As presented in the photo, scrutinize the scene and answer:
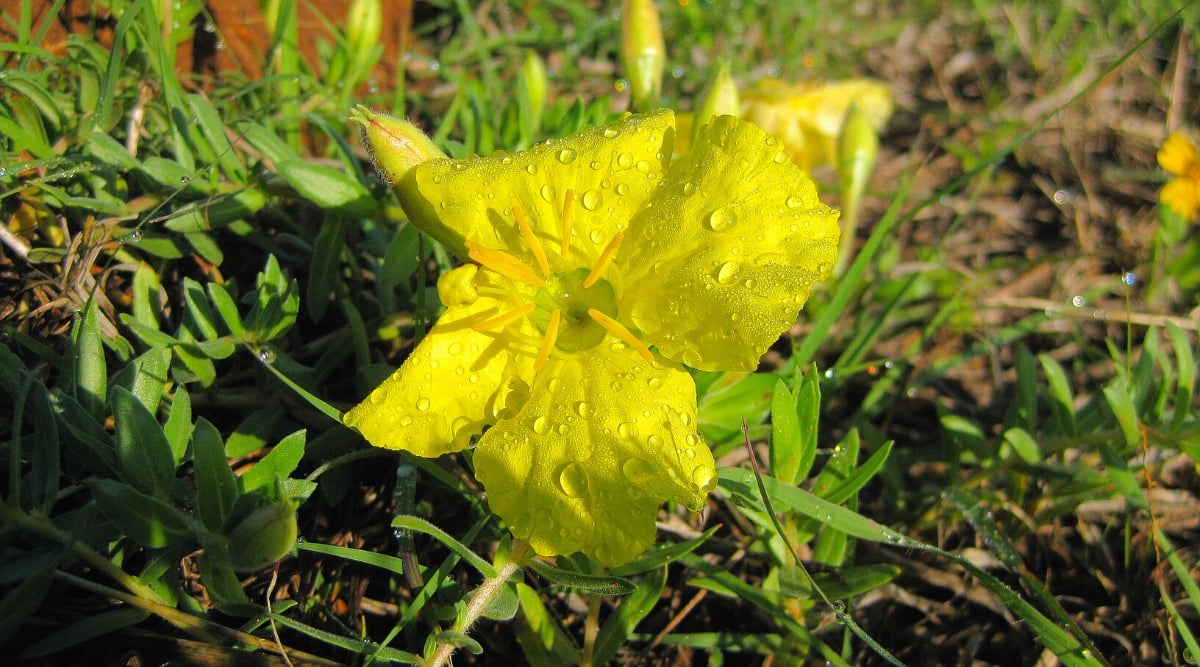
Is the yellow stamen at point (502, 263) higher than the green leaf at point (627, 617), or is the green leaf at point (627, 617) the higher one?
the yellow stamen at point (502, 263)

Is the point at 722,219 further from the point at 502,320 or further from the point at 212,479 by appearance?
the point at 212,479

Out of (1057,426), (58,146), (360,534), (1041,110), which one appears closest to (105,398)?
(360,534)

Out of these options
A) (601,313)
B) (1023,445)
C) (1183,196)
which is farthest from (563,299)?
(1183,196)

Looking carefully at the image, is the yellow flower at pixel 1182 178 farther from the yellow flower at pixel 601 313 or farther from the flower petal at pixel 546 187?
the flower petal at pixel 546 187

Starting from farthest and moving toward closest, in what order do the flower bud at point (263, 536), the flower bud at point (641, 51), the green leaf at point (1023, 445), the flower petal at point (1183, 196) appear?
the flower petal at point (1183, 196) → the flower bud at point (641, 51) → the green leaf at point (1023, 445) → the flower bud at point (263, 536)

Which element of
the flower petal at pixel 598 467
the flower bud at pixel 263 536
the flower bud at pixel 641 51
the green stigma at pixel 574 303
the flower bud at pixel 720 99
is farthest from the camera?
the flower bud at pixel 641 51

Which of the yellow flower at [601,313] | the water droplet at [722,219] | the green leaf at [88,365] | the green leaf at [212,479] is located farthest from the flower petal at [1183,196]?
the green leaf at [88,365]
